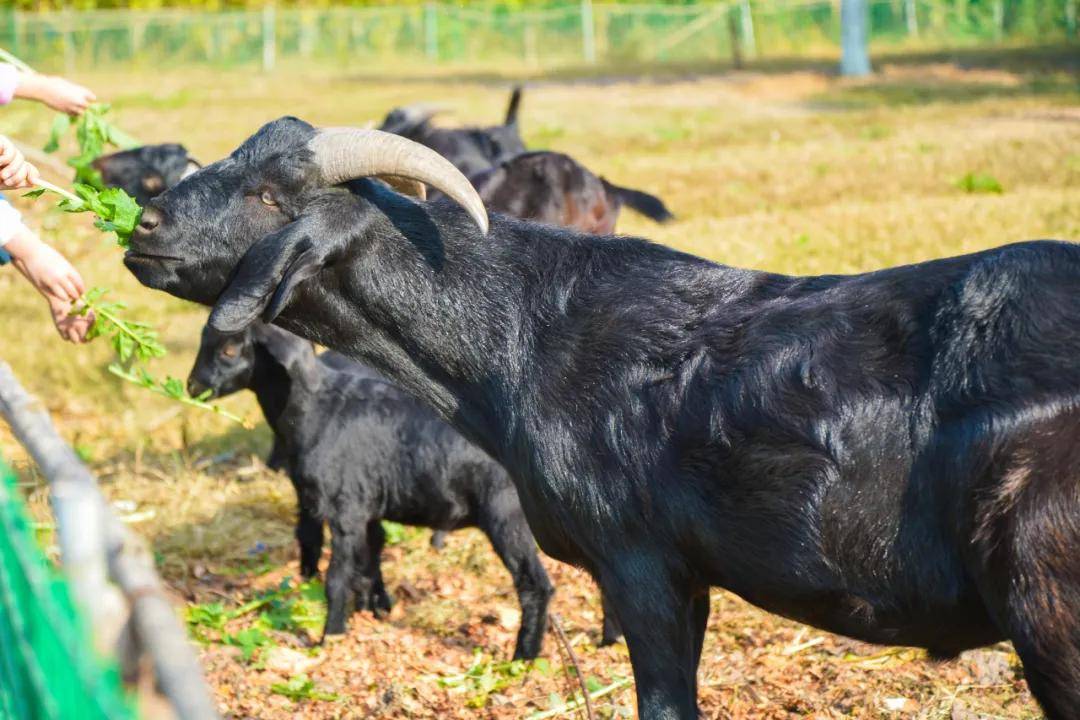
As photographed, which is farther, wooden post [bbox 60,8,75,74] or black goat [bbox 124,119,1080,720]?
wooden post [bbox 60,8,75,74]

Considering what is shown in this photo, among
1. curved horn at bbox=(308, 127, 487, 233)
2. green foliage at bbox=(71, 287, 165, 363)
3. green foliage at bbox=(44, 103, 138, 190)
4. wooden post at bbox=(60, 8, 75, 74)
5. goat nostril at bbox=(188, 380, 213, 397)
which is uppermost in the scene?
wooden post at bbox=(60, 8, 75, 74)

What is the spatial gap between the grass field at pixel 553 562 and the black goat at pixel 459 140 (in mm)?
1936

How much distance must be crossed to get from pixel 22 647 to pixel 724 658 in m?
4.04

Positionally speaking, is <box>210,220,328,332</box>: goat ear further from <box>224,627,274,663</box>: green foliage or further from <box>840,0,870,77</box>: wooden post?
<box>840,0,870,77</box>: wooden post

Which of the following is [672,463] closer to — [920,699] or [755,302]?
[755,302]

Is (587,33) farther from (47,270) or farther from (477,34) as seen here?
(47,270)

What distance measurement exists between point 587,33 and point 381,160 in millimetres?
42140

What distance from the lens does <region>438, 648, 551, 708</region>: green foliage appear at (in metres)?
6.16

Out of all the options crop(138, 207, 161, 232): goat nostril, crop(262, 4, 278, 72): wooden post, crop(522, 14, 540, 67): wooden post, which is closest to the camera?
crop(138, 207, 161, 232): goat nostril

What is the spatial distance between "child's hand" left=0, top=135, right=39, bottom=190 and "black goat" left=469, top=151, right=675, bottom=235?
17.1 ft

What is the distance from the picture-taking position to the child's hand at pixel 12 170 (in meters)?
5.41

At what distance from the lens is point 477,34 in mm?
47125

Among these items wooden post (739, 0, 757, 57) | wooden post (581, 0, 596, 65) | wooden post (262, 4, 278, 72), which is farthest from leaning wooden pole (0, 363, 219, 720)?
wooden post (262, 4, 278, 72)

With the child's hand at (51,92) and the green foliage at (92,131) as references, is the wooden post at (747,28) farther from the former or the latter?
the child's hand at (51,92)
